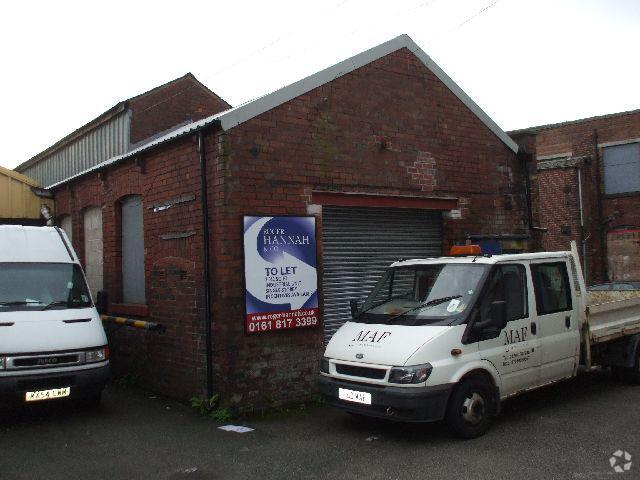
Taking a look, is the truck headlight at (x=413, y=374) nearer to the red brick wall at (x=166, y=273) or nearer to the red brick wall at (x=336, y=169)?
the red brick wall at (x=336, y=169)

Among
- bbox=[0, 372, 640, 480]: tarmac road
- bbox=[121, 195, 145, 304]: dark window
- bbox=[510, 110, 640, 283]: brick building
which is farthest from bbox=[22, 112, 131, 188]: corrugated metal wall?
bbox=[510, 110, 640, 283]: brick building

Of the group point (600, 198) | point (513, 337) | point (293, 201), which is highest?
point (600, 198)

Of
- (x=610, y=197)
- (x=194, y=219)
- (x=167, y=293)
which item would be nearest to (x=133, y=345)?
(x=167, y=293)

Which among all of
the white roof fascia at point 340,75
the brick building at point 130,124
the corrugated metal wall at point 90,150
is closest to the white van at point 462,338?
the white roof fascia at point 340,75

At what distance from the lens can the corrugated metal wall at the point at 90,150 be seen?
16.3 metres

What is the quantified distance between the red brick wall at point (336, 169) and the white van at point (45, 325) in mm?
1689

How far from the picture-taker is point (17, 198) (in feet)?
46.4

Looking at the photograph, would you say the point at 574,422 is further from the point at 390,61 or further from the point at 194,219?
the point at 390,61

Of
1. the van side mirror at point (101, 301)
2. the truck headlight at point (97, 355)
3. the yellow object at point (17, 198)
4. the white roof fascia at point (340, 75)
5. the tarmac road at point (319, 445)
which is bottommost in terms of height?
the tarmac road at point (319, 445)

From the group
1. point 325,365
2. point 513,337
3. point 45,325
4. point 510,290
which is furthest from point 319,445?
point 45,325

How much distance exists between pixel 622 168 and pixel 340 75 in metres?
17.9

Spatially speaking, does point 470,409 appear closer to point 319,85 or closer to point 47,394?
point 47,394

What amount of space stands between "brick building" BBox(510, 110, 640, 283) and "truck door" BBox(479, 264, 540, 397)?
16216mm

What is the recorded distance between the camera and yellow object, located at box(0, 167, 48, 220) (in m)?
14.0
